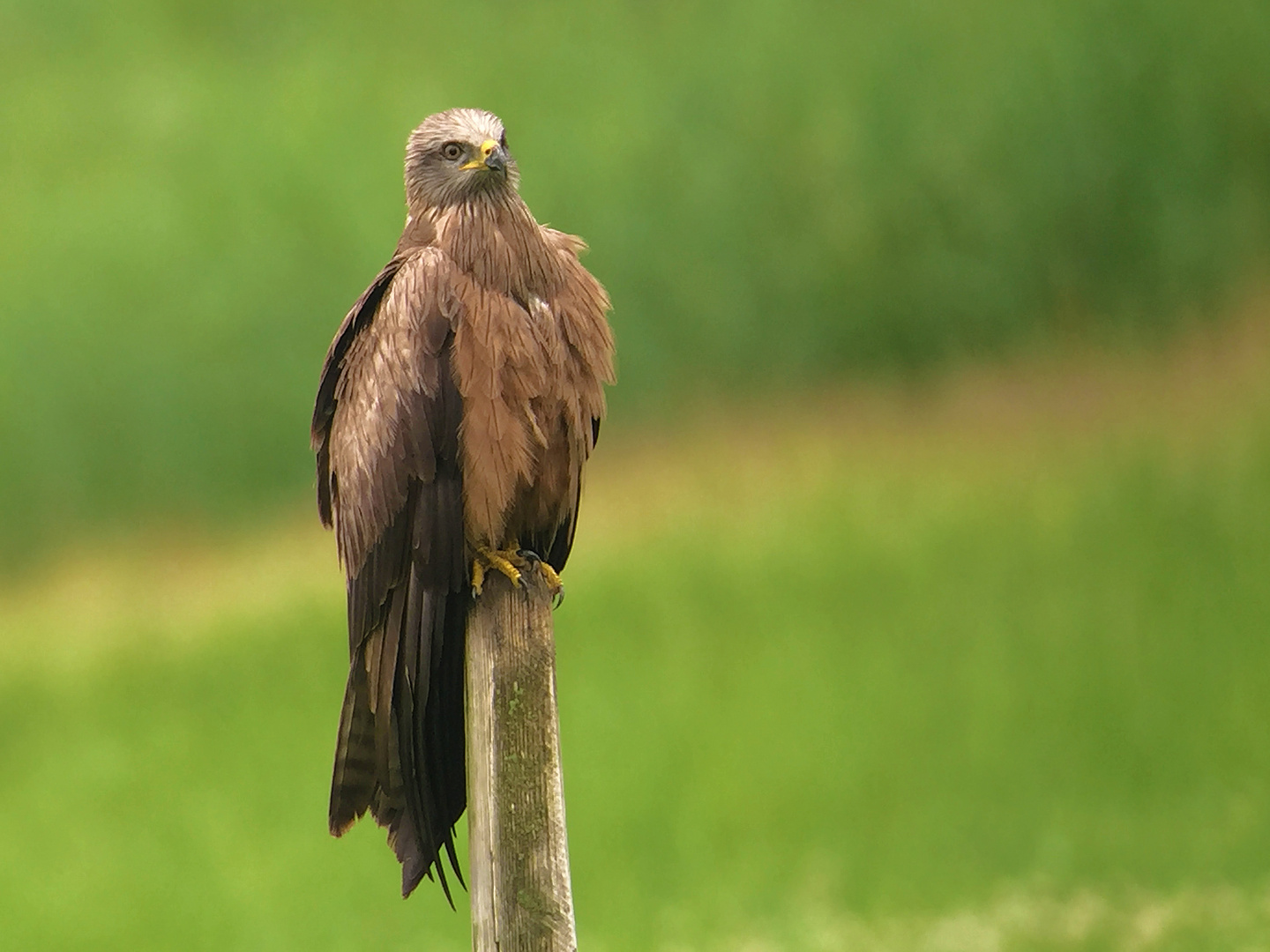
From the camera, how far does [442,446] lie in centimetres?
242

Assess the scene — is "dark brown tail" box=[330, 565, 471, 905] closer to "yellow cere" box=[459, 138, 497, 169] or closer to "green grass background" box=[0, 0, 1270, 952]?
"yellow cere" box=[459, 138, 497, 169]

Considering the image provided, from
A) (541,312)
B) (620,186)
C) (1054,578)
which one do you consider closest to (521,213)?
(541,312)

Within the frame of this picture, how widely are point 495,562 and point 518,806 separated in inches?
18.9

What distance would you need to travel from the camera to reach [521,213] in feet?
8.37

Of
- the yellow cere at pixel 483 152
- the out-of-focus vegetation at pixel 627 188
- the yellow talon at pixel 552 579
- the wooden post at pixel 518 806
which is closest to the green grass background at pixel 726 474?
the out-of-focus vegetation at pixel 627 188

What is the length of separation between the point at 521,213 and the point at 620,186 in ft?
7.85

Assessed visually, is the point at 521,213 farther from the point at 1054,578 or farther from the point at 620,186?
the point at 1054,578

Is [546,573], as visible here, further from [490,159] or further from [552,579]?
[490,159]

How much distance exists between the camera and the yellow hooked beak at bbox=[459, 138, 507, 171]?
256 cm

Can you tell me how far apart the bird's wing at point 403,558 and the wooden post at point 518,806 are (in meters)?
0.25

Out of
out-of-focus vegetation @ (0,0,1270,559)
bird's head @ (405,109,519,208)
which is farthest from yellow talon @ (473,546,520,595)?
out-of-focus vegetation @ (0,0,1270,559)

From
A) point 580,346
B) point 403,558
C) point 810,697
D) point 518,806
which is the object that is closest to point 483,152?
point 580,346

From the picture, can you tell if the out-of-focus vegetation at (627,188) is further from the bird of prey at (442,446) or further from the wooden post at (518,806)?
the wooden post at (518,806)

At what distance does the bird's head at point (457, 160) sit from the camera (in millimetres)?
2574
